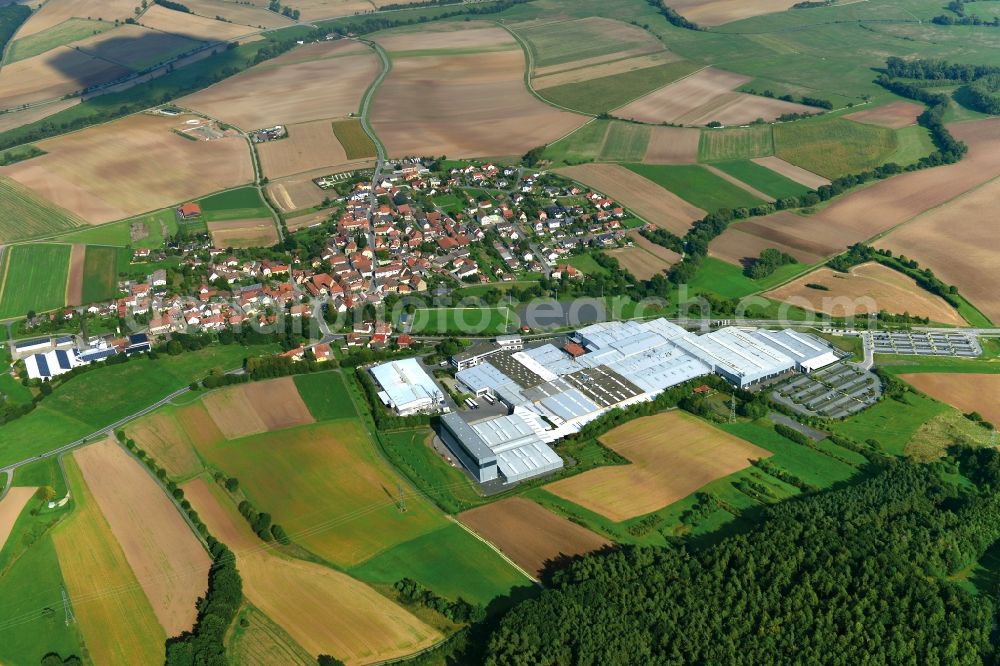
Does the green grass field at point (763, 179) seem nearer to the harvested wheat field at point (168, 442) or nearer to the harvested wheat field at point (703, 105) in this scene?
the harvested wheat field at point (703, 105)

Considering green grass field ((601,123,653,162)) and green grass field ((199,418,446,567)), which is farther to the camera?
green grass field ((601,123,653,162))

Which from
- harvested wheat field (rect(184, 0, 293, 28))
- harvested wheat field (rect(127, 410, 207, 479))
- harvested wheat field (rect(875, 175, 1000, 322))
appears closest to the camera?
harvested wheat field (rect(127, 410, 207, 479))

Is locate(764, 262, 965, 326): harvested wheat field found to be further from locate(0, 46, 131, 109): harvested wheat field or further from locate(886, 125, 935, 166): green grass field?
locate(0, 46, 131, 109): harvested wheat field

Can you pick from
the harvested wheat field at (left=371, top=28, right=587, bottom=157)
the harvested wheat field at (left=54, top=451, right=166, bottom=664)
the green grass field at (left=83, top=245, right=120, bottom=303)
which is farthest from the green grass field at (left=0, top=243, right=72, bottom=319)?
the harvested wheat field at (left=371, top=28, right=587, bottom=157)

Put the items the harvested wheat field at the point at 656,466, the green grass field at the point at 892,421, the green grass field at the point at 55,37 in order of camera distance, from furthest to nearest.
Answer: the green grass field at the point at 55,37
the green grass field at the point at 892,421
the harvested wheat field at the point at 656,466

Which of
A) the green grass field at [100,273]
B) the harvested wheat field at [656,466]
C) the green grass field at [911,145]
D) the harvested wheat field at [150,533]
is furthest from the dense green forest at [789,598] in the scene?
the green grass field at [911,145]

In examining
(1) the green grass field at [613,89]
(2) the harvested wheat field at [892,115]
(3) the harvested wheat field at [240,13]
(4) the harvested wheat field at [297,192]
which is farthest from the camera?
(3) the harvested wheat field at [240,13]

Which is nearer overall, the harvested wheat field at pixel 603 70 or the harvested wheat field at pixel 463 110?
the harvested wheat field at pixel 463 110
